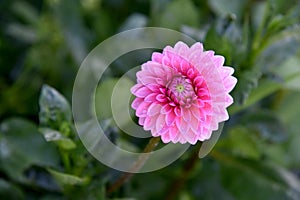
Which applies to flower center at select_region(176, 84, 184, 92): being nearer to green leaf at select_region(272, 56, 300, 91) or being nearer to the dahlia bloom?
the dahlia bloom

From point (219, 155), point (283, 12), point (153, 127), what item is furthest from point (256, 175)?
point (153, 127)

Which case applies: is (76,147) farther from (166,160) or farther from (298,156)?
(298,156)

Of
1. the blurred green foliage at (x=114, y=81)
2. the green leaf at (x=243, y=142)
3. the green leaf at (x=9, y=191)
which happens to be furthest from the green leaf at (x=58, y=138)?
the green leaf at (x=243, y=142)

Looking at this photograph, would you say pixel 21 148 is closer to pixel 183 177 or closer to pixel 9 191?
pixel 9 191

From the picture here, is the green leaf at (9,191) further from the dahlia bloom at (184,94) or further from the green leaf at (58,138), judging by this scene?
the dahlia bloom at (184,94)

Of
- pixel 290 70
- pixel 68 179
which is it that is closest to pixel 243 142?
pixel 290 70

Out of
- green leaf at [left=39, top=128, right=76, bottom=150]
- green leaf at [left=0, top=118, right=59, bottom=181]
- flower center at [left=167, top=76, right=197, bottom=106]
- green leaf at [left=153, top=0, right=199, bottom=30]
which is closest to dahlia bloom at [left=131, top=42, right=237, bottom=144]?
flower center at [left=167, top=76, right=197, bottom=106]
